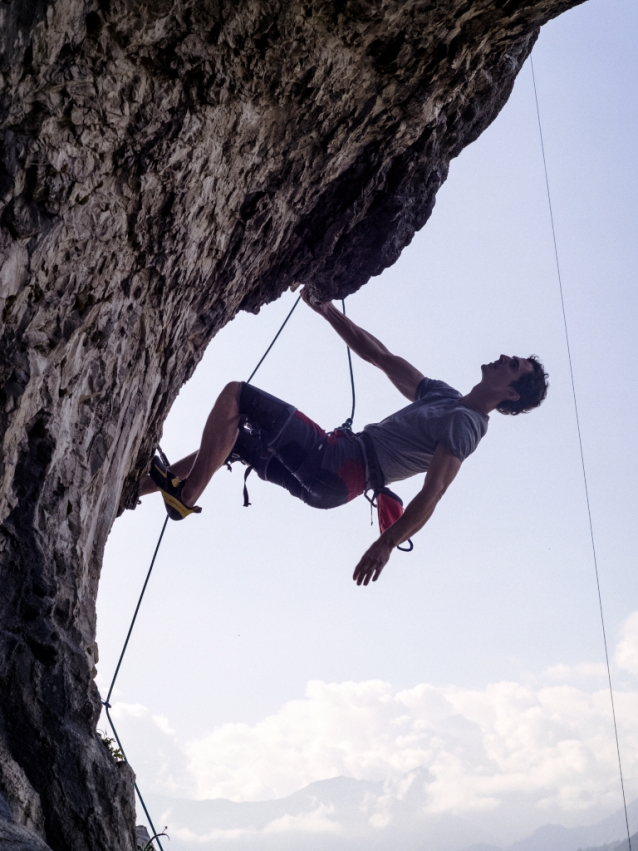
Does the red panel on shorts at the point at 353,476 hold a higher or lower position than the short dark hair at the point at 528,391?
lower

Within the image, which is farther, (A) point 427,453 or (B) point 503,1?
(A) point 427,453

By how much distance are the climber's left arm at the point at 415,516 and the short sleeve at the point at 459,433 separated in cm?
6

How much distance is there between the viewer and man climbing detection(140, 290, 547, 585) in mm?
5773

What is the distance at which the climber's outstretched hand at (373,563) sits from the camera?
5422 millimetres

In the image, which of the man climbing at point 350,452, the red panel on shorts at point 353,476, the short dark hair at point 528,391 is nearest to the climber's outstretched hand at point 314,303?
the man climbing at point 350,452

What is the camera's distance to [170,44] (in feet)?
11.6

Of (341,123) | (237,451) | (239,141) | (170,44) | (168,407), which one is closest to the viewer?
(170,44)

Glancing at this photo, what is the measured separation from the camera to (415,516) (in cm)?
575

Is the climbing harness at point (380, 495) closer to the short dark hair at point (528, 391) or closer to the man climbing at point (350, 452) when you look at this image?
the man climbing at point (350, 452)

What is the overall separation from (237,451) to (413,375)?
2.43 metres

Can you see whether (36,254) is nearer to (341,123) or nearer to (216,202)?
(216,202)

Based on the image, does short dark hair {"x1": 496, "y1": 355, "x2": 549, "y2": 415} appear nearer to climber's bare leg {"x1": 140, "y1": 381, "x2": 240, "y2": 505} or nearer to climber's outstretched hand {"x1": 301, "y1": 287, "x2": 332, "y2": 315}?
climber's outstretched hand {"x1": 301, "y1": 287, "x2": 332, "y2": 315}

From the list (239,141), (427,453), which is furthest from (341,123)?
(427,453)

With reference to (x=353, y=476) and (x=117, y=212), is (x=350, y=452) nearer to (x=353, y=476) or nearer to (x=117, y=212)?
(x=353, y=476)
